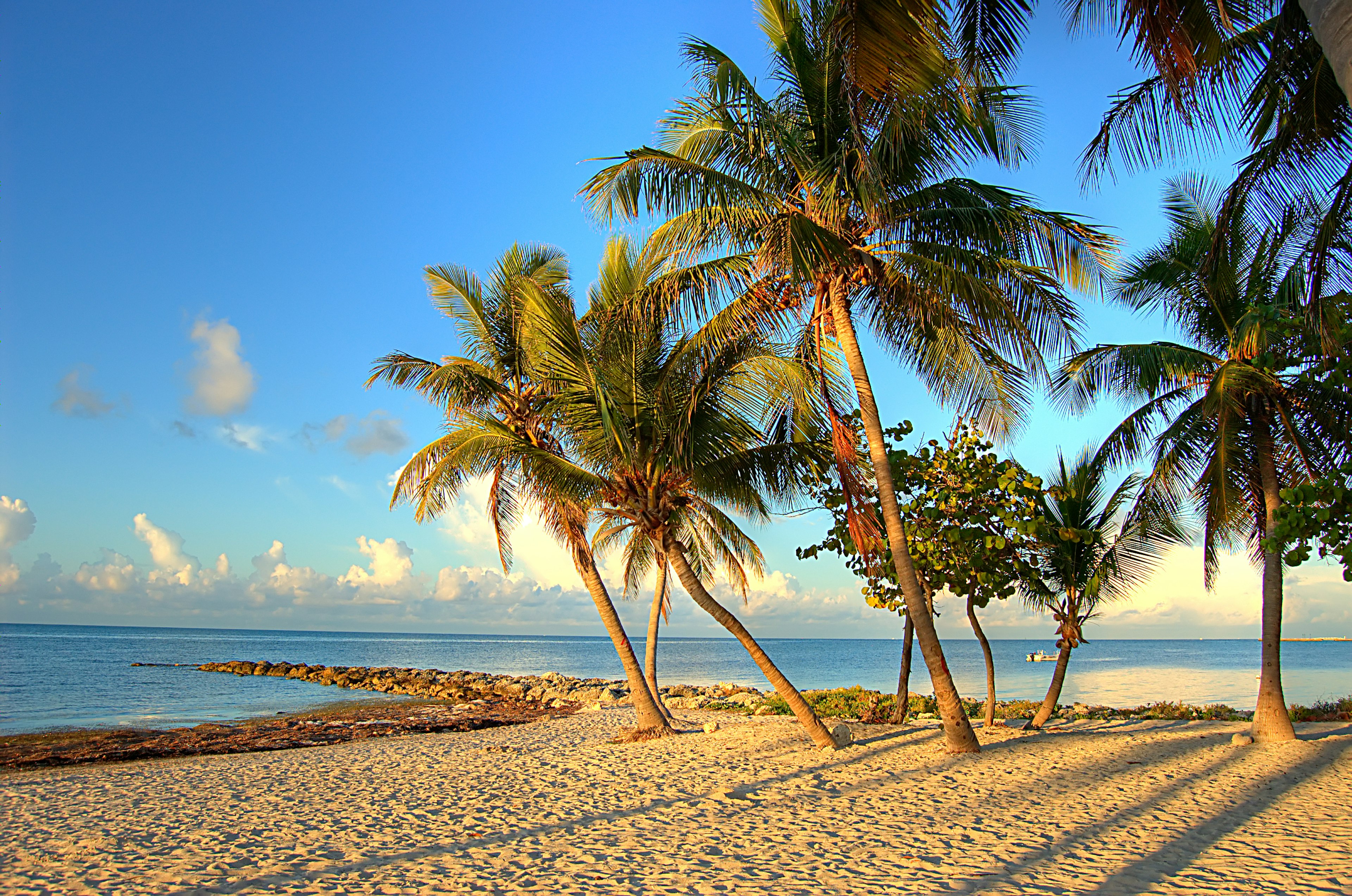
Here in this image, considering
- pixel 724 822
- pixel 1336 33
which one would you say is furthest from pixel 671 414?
pixel 1336 33

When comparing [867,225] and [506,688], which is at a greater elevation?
[867,225]

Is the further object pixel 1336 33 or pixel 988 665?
pixel 988 665

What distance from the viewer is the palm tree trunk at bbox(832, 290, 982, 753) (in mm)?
9234

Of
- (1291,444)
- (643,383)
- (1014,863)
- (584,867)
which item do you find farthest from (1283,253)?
(584,867)

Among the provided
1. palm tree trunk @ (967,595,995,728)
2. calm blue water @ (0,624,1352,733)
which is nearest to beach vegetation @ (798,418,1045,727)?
palm tree trunk @ (967,595,995,728)

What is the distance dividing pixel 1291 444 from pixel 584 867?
10512 mm

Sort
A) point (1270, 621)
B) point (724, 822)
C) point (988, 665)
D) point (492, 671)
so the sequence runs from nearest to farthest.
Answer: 1. point (724, 822)
2. point (1270, 621)
3. point (988, 665)
4. point (492, 671)

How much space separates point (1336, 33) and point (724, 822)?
6226 millimetres

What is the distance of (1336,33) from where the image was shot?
2803mm

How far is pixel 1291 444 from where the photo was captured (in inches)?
409

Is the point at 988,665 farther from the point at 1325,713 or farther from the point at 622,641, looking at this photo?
the point at 1325,713

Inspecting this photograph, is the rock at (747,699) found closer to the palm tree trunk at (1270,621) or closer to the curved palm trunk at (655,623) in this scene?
the curved palm trunk at (655,623)

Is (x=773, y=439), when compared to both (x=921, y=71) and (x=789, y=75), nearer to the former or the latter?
(x=789, y=75)

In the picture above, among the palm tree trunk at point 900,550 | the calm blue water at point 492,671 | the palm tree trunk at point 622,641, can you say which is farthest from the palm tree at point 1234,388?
the calm blue water at point 492,671
